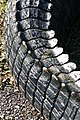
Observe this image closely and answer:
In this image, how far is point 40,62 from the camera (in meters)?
3.15

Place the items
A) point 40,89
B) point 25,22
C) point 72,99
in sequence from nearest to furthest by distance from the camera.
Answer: point 72,99 → point 40,89 → point 25,22

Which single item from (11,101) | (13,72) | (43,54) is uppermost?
(43,54)

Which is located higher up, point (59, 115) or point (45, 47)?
point (45, 47)

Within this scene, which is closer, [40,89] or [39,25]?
[40,89]

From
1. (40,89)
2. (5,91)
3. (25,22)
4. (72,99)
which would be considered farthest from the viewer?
(5,91)

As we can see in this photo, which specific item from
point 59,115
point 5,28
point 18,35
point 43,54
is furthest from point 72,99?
point 5,28

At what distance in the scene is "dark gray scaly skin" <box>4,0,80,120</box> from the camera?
2998mm

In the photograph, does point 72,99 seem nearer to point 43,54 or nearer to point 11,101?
point 43,54

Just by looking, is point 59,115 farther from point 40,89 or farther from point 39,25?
point 39,25

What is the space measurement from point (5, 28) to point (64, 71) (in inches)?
34.6

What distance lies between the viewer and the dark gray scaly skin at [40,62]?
2998 millimetres

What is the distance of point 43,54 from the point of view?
320cm

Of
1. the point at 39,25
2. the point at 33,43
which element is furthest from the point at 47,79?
the point at 39,25

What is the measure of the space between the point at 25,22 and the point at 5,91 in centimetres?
63
